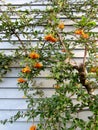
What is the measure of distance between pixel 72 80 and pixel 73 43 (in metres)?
0.59

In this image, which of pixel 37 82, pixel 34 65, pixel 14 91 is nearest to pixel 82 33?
pixel 34 65

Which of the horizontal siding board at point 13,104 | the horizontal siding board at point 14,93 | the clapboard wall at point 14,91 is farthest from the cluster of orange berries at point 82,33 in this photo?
the horizontal siding board at point 13,104

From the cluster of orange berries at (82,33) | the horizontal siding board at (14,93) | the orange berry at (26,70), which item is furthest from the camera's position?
the horizontal siding board at (14,93)

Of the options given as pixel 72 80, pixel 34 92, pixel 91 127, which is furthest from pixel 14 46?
pixel 91 127

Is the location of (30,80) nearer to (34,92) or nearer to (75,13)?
(34,92)

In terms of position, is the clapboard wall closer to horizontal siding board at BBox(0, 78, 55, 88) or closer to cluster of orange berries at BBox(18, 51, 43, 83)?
horizontal siding board at BBox(0, 78, 55, 88)

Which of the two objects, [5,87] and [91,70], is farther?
[5,87]

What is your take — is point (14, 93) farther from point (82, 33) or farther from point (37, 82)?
point (82, 33)

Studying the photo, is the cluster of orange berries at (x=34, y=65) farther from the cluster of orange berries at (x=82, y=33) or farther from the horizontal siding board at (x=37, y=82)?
the cluster of orange berries at (x=82, y=33)

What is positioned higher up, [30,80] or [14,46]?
[14,46]

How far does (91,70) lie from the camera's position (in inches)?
135

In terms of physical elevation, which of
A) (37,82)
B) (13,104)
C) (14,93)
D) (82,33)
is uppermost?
(82,33)

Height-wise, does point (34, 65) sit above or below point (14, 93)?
above

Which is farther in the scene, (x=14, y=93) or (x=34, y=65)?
(x=14, y=93)
